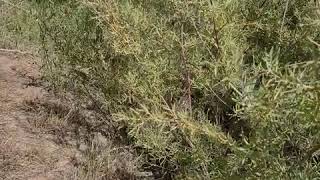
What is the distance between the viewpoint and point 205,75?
1688 mm

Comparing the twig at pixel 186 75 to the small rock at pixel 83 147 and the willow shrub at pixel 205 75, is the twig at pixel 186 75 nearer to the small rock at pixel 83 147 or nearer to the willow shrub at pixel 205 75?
the willow shrub at pixel 205 75

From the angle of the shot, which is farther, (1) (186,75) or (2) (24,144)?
(2) (24,144)

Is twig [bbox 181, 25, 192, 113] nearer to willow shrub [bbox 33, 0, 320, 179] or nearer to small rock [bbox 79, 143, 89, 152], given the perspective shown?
willow shrub [bbox 33, 0, 320, 179]

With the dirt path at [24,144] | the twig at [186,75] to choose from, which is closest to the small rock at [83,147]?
the dirt path at [24,144]

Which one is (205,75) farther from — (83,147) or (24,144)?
(24,144)

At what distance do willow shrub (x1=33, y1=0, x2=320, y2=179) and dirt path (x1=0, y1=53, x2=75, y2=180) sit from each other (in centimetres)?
55

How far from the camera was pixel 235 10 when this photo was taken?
1.63 meters

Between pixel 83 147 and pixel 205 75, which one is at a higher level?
pixel 205 75

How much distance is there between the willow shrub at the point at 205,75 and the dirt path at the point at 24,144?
1.81 ft

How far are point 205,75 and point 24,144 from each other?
1.41 m

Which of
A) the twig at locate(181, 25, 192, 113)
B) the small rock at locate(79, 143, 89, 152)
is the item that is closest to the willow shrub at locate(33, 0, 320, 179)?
the twig at locate(181, 25, 192, 113)

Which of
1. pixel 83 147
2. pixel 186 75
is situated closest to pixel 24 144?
pixel 83 147

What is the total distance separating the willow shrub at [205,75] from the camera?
126 cm

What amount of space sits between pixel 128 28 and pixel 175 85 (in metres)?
0.30
